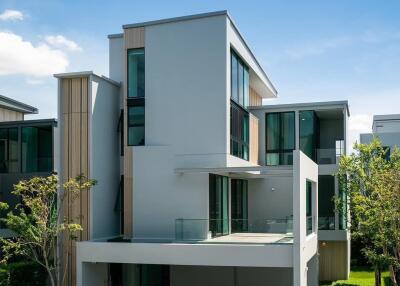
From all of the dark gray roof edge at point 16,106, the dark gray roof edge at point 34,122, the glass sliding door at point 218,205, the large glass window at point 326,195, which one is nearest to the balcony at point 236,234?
the glass sliding door at point 218,205

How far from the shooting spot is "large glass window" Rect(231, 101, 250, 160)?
24.4m

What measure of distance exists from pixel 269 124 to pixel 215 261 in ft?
41.1

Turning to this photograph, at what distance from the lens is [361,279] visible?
28.6m

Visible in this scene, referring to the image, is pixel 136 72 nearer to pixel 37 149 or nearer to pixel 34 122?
pixel 34 122

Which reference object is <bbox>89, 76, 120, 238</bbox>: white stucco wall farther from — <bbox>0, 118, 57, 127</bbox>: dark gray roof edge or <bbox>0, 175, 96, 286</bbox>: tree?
<bbox>0, 118, 57, 127</bbox>: dark gray roof edge

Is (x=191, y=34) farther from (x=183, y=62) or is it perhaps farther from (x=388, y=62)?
(x=388, y=62)

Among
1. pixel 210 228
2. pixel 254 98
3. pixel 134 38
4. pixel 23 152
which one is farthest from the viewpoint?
pixel 254 98

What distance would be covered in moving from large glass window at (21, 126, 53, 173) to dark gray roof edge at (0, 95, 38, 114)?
362 cm

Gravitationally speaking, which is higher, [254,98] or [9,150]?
[254,98]

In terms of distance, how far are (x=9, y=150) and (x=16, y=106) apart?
4476 millimetres

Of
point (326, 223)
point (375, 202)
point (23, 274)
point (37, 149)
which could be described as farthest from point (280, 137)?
point (23, 274)

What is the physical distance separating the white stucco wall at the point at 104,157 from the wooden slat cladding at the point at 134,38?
2010mm

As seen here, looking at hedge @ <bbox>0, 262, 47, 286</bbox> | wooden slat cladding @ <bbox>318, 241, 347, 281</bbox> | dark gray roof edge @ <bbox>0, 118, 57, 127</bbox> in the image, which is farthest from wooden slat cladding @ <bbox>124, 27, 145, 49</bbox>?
wooden slat cladding @ <bbox>318, 241, 347, 281</bbox>

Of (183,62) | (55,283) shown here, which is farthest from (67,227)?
(183,62)
